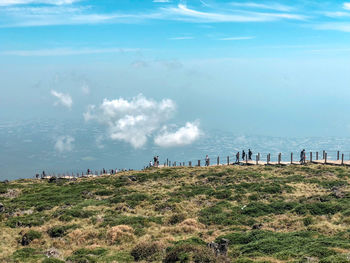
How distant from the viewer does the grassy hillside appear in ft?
63.4

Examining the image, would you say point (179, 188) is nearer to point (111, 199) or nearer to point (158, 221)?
point (111, 199)

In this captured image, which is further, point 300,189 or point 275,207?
point 300,189

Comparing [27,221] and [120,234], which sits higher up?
[120,234]

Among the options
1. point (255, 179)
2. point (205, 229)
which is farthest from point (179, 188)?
point (205, 229)

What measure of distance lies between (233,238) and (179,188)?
18.9 m

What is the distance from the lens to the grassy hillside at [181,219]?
19.3 meters

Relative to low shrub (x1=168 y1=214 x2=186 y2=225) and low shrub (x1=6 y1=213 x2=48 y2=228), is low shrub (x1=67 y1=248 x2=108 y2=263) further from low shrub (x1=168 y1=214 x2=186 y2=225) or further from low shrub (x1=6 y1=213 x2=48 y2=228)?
low shrub (x1=6 y1=213 x2=48 y2=228)

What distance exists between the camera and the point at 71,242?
77.3 ft

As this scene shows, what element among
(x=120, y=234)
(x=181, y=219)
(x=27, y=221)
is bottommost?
(x=27, y=221)

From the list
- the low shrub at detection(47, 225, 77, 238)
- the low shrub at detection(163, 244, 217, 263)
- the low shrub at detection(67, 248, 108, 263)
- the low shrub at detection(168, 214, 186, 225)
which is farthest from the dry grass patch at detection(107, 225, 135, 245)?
the low shrub at detection(163, 244, 217, 263)

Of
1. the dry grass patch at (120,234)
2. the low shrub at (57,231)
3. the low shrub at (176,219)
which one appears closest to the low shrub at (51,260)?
the dry grass patch at (120,234)

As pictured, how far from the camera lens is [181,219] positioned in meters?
27.8

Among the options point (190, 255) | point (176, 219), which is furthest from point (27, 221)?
point (190, 255)

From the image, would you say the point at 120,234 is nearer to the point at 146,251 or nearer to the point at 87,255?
the point at 87,255
